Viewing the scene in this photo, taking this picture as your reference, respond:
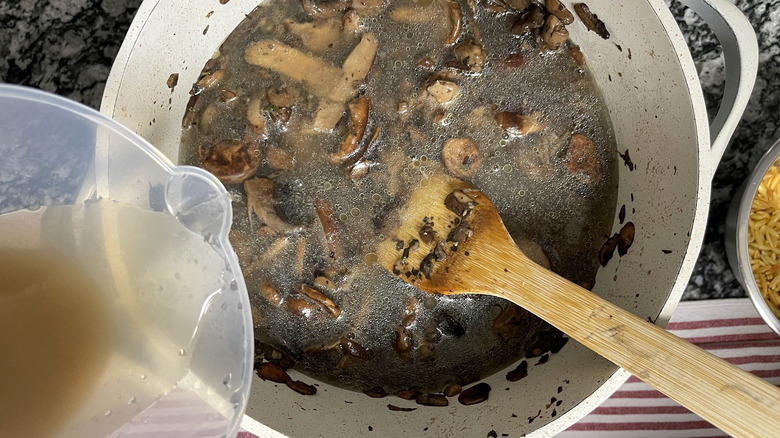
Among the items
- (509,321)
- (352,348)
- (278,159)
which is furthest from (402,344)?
(278,159)

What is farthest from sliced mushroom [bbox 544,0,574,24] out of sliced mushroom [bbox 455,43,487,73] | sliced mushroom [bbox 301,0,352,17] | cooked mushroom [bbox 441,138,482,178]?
sliced mushroom [bbox 301,0,352,17]

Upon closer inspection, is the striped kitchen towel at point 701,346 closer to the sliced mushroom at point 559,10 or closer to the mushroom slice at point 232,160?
the sliced mushroom at point 559,10

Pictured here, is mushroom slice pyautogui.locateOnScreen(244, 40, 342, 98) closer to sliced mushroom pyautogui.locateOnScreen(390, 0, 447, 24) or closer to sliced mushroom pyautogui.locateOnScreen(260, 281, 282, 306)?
sliced mushroom pyautogui.locateOnScreen(390, 0, 447, 24)

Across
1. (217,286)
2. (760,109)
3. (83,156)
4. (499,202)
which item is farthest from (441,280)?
(760,109)

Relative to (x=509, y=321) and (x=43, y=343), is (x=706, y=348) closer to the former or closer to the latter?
(x=509, y=321)

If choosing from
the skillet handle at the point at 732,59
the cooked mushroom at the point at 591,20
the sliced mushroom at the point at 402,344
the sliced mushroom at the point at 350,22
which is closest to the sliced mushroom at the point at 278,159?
the sliced mushroom at the point at 350,22

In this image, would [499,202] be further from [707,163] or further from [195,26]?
[195,26]

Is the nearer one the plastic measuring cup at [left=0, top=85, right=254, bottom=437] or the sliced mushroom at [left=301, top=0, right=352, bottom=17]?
the plastic measuring cup at [left=0, top=85, right=254, bottom=437]
